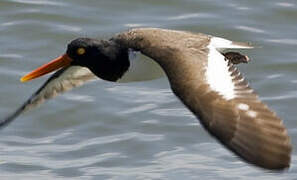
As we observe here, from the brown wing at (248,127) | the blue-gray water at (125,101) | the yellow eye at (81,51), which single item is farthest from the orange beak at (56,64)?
the brown wing at (248,127)

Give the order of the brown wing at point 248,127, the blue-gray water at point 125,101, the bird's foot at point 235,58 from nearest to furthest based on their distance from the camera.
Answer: the brown wing at point 248,127
the bird's foot at point 235,58
the blue-gray water at point 125,101

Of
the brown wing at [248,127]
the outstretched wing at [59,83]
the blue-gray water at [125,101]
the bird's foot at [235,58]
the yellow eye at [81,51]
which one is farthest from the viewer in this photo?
the blue-gray water at [125,101]

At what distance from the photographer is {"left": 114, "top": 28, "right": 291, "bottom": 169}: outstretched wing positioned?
5.77 m

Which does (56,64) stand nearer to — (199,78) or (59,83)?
(59,83)

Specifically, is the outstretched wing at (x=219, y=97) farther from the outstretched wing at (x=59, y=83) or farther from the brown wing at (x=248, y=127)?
the outstretched wing at (x=59, y=83)

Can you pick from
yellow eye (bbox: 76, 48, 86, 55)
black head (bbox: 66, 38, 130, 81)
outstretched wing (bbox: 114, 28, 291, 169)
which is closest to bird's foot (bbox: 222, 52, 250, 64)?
outstretched wing (bbox: 114, 28, 291, 169)

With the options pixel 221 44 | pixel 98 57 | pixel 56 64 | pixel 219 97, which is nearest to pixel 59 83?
pixel 56 64

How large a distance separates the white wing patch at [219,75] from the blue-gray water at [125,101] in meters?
1.31

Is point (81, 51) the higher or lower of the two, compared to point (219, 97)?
higher

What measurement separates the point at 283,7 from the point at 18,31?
2660mm

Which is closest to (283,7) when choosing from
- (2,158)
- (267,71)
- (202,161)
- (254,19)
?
(254,19)

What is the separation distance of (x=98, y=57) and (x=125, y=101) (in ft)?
5.55

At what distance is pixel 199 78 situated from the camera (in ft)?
21.4

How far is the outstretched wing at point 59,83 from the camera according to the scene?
8.05 meters
